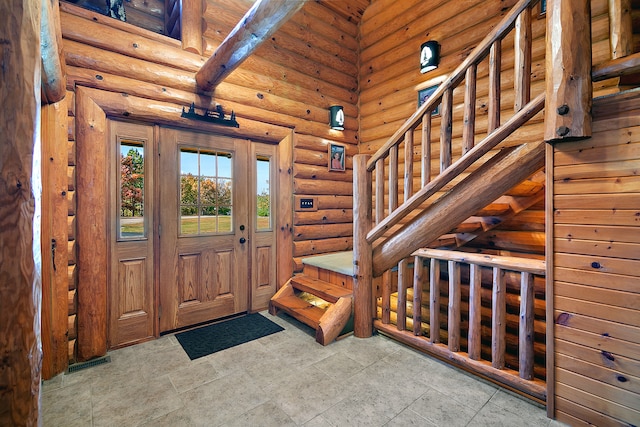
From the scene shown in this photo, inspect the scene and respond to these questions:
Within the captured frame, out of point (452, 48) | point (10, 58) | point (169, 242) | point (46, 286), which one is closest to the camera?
point (10, 58)

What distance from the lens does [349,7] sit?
180 inches

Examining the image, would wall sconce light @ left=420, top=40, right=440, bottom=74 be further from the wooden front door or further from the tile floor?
the tile floor

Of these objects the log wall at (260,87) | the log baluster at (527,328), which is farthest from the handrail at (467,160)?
the log wall at (260,87)

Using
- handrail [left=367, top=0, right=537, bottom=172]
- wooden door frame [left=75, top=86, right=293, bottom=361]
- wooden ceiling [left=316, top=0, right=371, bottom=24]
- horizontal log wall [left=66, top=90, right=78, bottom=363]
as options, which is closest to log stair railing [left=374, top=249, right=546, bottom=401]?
handrail [left=367, top=0, right=537, bottom=172]

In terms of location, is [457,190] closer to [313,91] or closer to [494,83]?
[494,83]

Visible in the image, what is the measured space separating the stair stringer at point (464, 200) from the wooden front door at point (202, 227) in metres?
1.71

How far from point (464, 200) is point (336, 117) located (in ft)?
8.19

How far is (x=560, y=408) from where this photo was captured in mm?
1771

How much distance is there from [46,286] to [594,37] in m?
5.02

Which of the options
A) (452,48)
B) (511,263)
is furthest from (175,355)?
(452,48)

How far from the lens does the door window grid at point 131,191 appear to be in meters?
2.80

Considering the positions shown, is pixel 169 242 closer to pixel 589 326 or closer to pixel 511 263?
pixel 511 263

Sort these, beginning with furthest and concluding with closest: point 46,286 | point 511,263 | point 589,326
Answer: point 46,286
point 511,263
point 589,326

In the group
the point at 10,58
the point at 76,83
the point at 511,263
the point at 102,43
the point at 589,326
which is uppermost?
the point at 102,43
